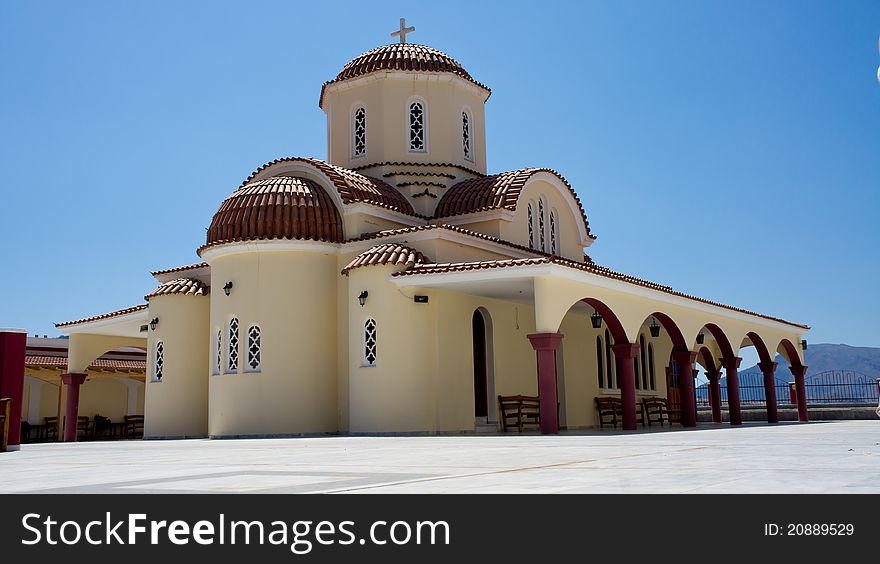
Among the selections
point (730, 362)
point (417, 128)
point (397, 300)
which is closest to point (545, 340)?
point (397, 300)

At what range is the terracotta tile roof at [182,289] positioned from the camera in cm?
2317

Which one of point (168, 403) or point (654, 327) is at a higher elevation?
point (654, 327)

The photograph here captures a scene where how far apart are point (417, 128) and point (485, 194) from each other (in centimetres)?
324

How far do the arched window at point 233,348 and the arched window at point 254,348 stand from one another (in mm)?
374

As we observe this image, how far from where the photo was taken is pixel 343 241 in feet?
71.1

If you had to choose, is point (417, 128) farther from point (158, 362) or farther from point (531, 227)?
point (158, 362)

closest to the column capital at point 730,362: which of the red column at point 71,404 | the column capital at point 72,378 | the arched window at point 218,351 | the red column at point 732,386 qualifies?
the red column at point 732,386

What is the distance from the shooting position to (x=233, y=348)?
832 inches

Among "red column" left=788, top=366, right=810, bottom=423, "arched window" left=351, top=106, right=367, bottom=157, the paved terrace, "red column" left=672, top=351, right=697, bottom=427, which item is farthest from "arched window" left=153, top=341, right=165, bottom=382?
"red column" left=788, top=366, right=810, bottom=423

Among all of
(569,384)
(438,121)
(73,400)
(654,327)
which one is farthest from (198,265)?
(654,327)
